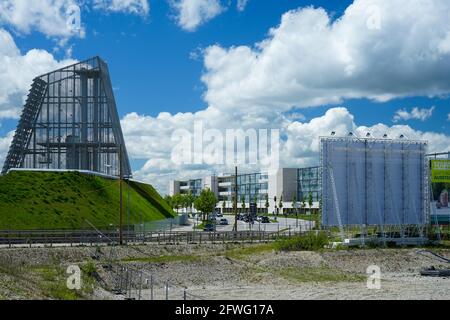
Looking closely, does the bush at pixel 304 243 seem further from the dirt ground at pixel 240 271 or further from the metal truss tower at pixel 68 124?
the metal truss tower at pixel 68 124

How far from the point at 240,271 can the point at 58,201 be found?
33.4m

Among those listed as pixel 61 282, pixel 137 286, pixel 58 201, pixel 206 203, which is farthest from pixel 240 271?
pixel 206 203

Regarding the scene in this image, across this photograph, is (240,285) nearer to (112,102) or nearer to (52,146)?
(52,146)

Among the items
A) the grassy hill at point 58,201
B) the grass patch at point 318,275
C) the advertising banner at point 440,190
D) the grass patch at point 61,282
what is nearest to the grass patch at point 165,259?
the grass patch at point 61,282

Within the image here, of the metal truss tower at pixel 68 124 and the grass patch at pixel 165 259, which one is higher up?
the metal truss tower at pixel 68 124

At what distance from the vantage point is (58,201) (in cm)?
6988

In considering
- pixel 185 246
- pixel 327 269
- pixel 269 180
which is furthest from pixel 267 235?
pixel 269 180

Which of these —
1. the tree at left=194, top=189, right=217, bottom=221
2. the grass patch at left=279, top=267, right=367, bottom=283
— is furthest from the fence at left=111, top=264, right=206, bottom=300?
the tree at left=194, top=189, right=217, bottom=221

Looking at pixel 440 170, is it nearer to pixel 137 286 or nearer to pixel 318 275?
pixel 318 275

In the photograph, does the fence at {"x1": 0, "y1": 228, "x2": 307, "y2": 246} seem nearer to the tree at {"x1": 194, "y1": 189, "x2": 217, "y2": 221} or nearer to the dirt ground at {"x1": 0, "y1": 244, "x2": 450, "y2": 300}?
the dirt ground at {"x1": 0, "y1": 244, "x2": 450, "y2": 300}

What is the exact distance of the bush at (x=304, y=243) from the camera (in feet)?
177

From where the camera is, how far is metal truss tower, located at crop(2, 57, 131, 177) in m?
99.9

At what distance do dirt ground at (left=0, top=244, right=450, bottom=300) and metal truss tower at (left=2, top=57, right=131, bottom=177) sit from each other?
2068 inches

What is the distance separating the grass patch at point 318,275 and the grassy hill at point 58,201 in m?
29.1
